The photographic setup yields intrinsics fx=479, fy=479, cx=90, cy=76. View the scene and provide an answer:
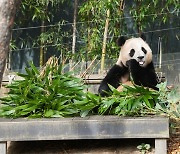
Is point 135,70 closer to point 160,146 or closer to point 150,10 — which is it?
point 160,146

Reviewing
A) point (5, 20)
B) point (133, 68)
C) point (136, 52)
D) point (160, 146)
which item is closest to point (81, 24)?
point (136, 52)

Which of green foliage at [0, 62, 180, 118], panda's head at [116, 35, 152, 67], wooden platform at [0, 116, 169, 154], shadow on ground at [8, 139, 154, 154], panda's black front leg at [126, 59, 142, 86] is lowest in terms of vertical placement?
shadow on ground at [8, 139, 154, 154]

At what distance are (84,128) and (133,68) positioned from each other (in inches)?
47.0

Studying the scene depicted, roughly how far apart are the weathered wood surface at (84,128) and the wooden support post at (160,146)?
45 millimetres

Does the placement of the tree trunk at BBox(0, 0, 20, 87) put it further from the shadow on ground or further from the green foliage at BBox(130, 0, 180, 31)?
the green foliage at BBox(130, 0, 180, 31)

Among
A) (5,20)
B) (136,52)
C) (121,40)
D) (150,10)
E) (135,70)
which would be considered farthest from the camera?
(150,10)

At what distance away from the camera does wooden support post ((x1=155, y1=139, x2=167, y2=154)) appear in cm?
395

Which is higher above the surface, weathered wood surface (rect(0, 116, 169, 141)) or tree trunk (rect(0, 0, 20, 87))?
tree trunk (rect(0, 0, 20, 87))

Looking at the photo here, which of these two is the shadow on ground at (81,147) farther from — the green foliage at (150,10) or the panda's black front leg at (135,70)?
the green foliage at (150,10)

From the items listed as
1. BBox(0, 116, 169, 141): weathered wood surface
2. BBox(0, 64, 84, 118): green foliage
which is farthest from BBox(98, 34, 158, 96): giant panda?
BBox(0, 116, 169, 141): weathered wood surface

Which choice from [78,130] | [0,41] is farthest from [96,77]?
[0,41]

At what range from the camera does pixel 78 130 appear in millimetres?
3986

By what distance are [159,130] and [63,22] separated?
4.30 meters

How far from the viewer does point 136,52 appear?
16.8 ft
